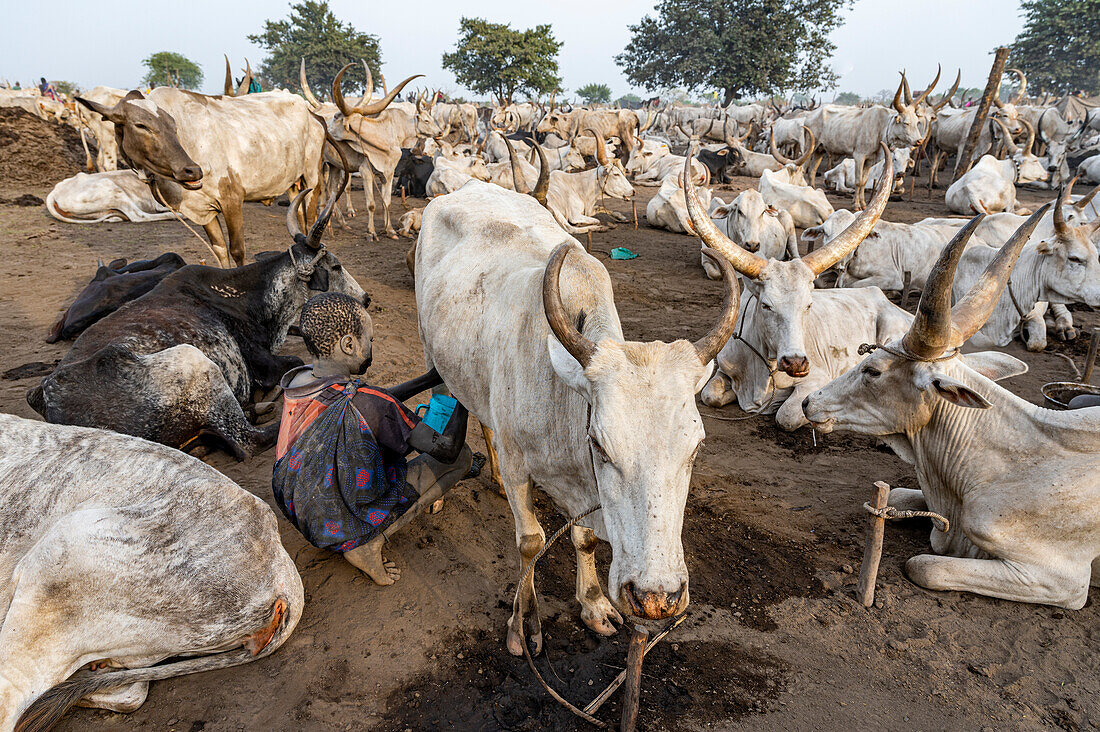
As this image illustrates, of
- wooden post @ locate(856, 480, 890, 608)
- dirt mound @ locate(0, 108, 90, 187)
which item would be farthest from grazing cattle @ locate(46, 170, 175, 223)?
wooden post @ locate(856, 480, 890, 608)

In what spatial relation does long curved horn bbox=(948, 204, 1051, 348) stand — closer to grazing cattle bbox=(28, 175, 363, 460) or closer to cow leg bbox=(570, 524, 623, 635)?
cow leg bbox=(570, 524, 623, 635)

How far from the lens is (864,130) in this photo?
13.9 meters

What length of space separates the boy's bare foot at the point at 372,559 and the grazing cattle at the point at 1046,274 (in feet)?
18.2

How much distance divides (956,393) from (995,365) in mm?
1036

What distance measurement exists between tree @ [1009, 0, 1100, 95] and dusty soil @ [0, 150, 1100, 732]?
179ft

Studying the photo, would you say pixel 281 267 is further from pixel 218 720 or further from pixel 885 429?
pixel 885 429

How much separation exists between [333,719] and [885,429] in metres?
3.30

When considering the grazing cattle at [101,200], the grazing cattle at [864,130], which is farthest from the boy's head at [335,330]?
the grazing cattle at [864,130]

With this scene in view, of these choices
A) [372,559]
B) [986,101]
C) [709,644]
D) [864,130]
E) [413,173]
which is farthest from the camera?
[413,173]

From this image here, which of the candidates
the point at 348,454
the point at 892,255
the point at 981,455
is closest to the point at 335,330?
the point at 348,454

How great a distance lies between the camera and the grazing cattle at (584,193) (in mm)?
11453

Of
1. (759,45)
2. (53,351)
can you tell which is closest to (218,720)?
(53,351)

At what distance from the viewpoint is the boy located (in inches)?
119

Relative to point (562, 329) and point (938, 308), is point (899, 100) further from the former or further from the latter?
point (562, 329)
